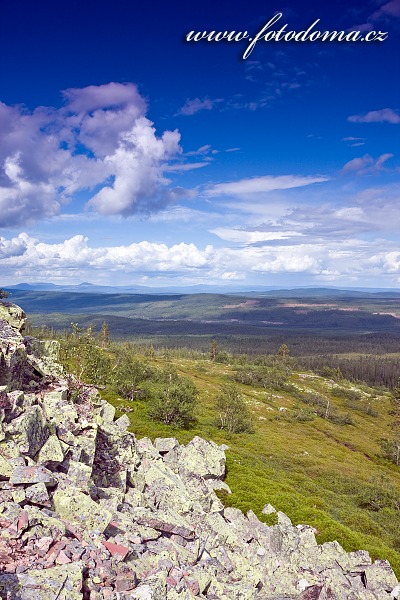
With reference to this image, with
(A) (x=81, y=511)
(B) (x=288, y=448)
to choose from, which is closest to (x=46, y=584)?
(A) (x=81, y=511)

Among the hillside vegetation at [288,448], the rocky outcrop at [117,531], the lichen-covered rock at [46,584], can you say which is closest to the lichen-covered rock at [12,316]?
the rocky outcrop at [117,531]

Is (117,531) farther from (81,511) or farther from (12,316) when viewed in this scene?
(12,316)

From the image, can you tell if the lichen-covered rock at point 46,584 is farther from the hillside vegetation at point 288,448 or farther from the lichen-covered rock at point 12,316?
the hillside vegetation at point 288,448

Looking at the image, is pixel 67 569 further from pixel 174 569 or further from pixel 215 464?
pixel 215 464

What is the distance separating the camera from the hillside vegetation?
4462cm

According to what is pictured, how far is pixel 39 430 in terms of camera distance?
1016 inches

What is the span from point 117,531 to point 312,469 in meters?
70.9

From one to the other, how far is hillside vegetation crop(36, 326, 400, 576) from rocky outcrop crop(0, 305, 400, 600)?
10.6 meters

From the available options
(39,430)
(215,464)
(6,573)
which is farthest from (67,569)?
(215,464)

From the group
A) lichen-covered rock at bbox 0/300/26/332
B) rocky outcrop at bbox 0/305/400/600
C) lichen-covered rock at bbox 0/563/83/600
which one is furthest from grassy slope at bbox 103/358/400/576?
lichen-covered rock at bbox 0/300/26/332

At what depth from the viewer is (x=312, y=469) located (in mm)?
81000

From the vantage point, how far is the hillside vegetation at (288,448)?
4462 centimetres

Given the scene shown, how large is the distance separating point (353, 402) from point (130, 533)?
19299 cm

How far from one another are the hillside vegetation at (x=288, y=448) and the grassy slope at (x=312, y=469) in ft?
0.58
